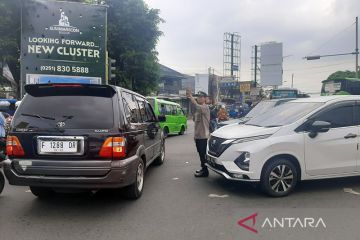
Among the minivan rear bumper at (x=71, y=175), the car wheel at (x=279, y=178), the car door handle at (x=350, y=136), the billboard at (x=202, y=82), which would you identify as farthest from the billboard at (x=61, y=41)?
the billboard at (x=202, y=82)

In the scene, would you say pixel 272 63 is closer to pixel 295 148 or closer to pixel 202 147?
pixel 202 147

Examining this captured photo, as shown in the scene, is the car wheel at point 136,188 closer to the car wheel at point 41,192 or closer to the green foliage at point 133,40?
the car wheel at point 41,192

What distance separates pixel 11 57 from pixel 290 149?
16605mm

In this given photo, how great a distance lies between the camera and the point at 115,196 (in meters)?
6.10

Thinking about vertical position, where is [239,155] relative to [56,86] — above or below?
below

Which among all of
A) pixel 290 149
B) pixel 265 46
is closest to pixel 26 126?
pixel 290 149

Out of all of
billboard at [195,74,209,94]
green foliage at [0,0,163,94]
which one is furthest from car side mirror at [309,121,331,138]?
billboard at [195,74,209,94]

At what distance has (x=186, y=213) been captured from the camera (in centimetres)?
524

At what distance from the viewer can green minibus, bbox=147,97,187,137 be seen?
17281mm

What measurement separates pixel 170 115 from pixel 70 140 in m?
13.9

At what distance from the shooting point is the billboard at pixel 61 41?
10359 millimetres

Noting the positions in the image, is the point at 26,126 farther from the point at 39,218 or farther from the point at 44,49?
the point at 44,49

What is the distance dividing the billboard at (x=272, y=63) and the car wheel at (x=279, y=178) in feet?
107
